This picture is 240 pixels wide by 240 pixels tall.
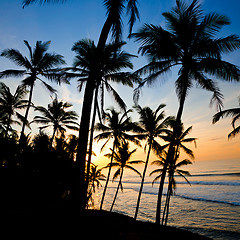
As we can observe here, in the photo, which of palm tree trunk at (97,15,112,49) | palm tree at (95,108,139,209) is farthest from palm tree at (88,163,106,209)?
palm tree trunk at (97,15,112,49)

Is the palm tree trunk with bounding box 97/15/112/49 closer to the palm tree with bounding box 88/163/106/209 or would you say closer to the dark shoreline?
the dark shoreline

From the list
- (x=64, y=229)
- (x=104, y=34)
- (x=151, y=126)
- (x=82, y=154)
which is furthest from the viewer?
(x=151, y=126)

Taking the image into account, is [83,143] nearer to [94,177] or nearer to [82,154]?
[82,154]

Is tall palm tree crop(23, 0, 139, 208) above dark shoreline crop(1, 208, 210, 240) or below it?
above

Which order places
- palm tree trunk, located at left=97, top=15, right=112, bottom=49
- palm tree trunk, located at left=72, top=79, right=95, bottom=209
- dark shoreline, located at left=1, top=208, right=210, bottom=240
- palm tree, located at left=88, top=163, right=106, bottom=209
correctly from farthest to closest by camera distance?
palm tree, located at left=88, top=163, right=106, bottom=209
palm tree trunk, located at left=97, top=15, right=112, bottom=49
palm tree trunk, located at left=72, top=79, right=95, bottom=209
dark shoreline, located at left=1, top=208, right=210, bottom=240

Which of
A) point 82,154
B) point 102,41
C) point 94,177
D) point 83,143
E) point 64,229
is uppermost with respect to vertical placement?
point 102,41

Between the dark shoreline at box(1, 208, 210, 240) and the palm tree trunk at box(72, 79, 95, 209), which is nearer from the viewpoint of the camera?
the dark shoreline at box(1, 208, 210, 240)

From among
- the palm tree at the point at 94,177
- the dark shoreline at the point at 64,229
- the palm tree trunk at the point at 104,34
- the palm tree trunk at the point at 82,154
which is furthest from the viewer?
the palm tree at the point at 94,177

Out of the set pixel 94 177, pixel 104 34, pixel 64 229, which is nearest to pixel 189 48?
pixel 104 34

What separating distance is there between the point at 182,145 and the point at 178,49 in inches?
362

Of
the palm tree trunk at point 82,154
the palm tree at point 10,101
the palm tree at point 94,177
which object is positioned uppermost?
the palm tree at point 10,101

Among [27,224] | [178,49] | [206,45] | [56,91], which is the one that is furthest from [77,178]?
[56,91]

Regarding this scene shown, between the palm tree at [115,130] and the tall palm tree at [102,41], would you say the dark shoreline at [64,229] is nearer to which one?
the tall palm tree at [102,41]

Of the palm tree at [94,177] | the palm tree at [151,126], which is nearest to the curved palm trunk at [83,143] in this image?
the palm tree at [94,177]
